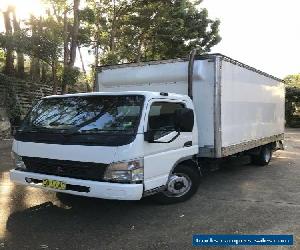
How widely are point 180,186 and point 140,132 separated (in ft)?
5.32

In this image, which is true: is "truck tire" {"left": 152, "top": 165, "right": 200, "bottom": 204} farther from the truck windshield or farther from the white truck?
the truck windshield

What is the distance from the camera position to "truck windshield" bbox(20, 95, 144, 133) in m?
6.03

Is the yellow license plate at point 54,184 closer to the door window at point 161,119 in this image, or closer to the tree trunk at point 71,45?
the door window at point 161,119

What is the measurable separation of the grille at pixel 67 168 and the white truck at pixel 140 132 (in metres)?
0.01

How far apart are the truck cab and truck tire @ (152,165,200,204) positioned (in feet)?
0.05

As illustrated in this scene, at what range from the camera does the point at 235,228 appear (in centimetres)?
577

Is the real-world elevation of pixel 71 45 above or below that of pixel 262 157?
above

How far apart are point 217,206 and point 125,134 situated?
2207mm

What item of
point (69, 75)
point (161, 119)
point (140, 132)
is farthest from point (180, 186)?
point (69, 75)

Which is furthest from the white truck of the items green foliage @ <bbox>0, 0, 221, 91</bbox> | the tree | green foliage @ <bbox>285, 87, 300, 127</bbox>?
green foliage @ <bbox>285, 87, 300, 127</bbox>

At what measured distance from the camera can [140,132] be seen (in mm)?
5859

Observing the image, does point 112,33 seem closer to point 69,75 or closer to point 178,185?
point 69,75

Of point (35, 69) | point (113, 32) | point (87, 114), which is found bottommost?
point (87, 114)

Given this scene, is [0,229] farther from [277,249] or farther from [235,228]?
[277,249]
